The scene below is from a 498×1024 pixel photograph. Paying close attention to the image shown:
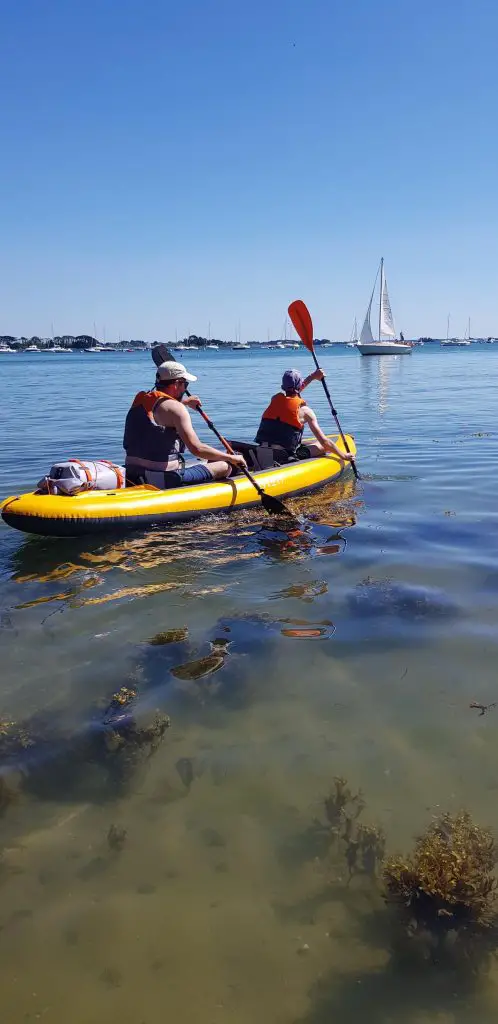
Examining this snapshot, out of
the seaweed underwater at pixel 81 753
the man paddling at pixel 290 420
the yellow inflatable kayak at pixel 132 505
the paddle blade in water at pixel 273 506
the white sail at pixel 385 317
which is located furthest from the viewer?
the white sail at pixel 385 317

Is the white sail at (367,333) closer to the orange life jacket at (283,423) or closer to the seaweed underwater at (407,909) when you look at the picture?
the orange life jacket at (283,423)

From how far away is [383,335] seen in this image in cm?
6925

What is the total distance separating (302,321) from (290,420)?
3084 millimetres

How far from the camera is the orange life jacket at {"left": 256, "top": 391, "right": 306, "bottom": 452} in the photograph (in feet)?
32.8

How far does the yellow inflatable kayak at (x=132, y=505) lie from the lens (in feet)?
23.3

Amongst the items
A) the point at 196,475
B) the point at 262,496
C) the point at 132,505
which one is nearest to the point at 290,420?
the point at 262,496

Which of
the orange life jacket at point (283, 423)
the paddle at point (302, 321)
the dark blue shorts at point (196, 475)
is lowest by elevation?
the dark blue shorts at point (196, 475)

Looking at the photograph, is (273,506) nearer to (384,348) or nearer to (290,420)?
(290,420)

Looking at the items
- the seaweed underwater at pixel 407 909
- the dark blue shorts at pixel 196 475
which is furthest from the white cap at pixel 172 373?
the seaweed underwater at pixel 407 909

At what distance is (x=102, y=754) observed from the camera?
11.9 feet

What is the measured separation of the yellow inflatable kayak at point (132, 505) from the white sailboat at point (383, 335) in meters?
63.0

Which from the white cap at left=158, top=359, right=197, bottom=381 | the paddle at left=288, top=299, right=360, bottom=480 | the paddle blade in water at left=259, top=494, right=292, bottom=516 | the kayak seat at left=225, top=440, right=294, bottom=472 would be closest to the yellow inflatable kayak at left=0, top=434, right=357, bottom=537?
the paddle blade in water at left=259, top=494, right=292, bottom=516

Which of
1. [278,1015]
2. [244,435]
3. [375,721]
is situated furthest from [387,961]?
[244,435]

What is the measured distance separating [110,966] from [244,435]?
545 inches
